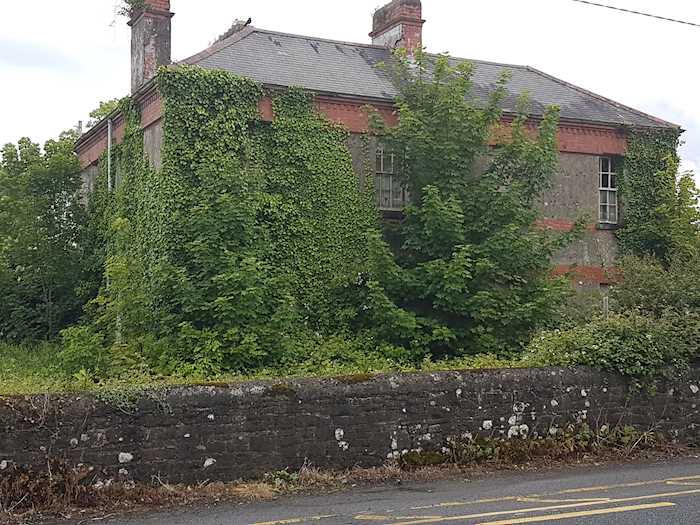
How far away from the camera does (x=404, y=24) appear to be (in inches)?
1004

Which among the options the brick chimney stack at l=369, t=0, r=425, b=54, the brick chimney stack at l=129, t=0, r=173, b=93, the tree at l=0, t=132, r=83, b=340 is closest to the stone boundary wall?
the brick chimney stack at l=129, t=0, r=173, b=93

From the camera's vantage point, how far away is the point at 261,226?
1967cm

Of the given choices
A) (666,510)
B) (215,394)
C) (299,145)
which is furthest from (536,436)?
(299,145)

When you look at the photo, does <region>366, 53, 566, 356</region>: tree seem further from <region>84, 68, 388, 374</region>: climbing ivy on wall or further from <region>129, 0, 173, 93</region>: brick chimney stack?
<region>129, 0, 173, 93</region>: brick chimney stack

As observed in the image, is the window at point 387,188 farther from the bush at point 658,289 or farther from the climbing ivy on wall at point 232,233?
the bush at point 658,289

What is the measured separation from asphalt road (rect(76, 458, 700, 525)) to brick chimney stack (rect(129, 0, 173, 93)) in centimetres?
1577

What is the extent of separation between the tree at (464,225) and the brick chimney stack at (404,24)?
4.17m

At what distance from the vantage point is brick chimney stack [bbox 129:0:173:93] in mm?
22672

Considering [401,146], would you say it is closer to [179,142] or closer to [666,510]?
[179,142]

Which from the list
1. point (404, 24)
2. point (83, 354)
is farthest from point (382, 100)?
point (83, 354)

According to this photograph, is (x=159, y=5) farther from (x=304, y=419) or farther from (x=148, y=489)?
(x=148, y=489)

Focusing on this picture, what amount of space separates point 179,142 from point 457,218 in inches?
262

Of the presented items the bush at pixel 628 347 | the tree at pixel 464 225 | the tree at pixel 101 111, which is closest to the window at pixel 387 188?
the tree at pixel 464 225

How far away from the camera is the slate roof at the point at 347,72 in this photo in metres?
21.7
